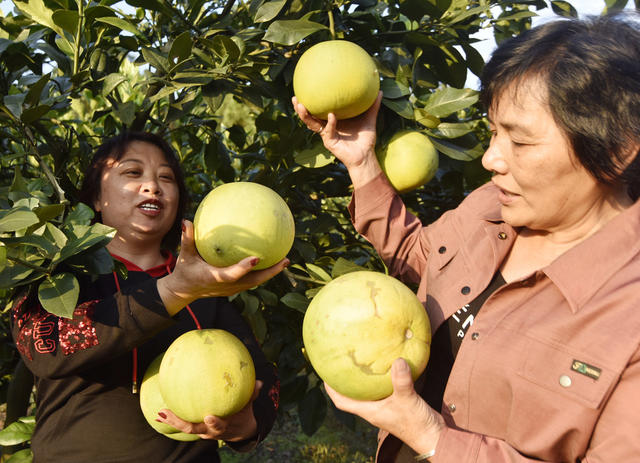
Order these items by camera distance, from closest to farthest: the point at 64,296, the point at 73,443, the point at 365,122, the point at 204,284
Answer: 1. the point at 64,296
2. the point at 204,284
3. the point at 73,443
4. the point at 365,122

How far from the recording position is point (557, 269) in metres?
1.23

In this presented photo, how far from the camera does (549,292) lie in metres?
1.25

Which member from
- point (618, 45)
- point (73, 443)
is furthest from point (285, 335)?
point (618, 45)

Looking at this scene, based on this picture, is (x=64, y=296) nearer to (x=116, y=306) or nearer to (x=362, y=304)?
(x=116, y=306)

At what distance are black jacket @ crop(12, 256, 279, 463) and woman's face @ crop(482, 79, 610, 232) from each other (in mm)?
958

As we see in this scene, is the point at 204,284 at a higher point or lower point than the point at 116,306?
higher

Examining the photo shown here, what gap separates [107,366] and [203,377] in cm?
48

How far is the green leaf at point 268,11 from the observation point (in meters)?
1.66

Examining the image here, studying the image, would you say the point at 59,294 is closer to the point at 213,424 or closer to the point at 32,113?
the point at 213,424

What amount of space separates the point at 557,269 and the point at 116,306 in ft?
3.75

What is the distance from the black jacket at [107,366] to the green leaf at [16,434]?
35cm

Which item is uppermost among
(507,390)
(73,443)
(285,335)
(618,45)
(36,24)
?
(618,45)

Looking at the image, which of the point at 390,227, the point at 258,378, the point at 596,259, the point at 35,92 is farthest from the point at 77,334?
the point at 596,259

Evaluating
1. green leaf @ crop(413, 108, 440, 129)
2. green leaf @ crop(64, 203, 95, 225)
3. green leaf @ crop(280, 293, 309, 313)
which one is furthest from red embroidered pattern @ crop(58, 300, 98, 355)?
green leaf @ crop(413, 108, 440, 129)
